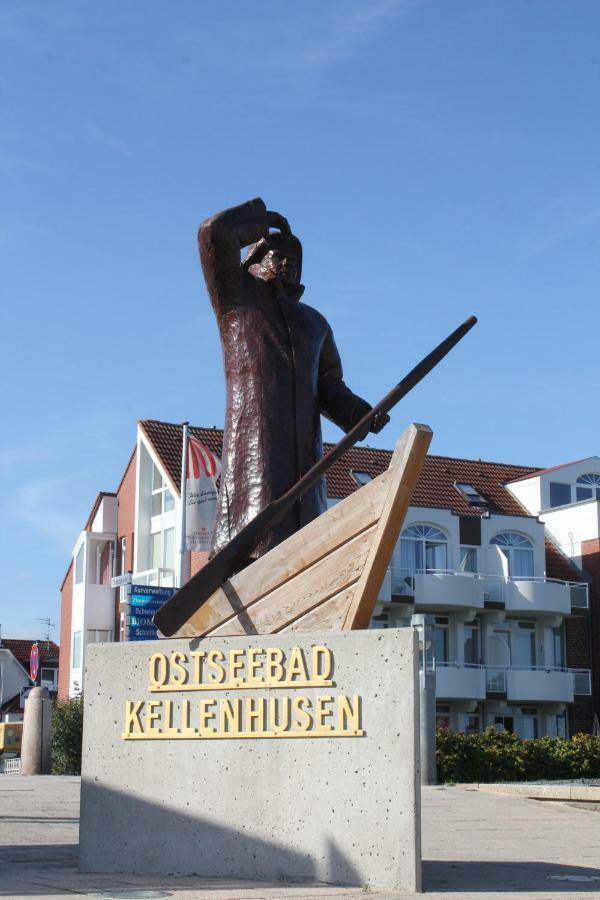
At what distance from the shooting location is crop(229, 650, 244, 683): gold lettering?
8.31m

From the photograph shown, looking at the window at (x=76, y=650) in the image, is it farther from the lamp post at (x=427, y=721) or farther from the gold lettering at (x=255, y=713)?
the gold lettering at (x=255, y=713)

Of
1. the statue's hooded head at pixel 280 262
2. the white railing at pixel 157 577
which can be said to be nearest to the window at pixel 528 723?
the white railing at pixel 157 577

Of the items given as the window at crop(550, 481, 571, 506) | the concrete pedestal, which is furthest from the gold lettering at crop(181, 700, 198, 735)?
the window at crop(550, 481, 571, 506)

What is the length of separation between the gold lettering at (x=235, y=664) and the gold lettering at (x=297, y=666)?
1.21 ft

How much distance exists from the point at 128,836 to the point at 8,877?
955 millimetres

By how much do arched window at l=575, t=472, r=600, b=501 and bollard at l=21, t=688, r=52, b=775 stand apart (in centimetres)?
3131

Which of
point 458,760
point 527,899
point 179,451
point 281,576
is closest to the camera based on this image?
point 527,899

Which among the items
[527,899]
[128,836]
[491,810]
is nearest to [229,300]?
[128,836]

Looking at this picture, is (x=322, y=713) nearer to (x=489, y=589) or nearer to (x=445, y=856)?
(x=445, y=856)

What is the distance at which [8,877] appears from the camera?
7723 mm

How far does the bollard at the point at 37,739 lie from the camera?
861 inches

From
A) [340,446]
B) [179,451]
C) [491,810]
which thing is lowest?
[491,810]

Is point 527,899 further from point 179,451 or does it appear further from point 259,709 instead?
point 179,451

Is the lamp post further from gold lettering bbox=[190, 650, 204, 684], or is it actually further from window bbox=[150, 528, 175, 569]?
window bbox=[150, 528, 175, 569]
